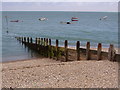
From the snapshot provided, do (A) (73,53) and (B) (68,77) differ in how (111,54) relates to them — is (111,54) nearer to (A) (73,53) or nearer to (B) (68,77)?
(A) (73,53)

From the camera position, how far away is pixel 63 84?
11781 mm

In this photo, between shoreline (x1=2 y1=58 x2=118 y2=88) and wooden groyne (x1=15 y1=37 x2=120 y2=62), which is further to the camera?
wooden groyne (x1=15 y1=37 x2=120 y2=62)

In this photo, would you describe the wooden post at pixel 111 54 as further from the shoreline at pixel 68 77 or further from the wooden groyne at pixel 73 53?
the shoreline at pixel 68 77

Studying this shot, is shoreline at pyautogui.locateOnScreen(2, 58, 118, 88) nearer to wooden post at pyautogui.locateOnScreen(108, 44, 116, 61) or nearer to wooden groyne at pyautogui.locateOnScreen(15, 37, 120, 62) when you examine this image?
wooden post at pyautogui.locateOnScreen(108, 44, 116, 61)

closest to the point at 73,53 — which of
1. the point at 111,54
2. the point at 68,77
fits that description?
the point at 111,54

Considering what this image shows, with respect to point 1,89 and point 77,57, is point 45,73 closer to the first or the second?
point 1,89

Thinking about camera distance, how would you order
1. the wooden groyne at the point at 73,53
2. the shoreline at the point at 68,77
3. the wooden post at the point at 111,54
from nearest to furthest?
the shoreline at the point at 68,77, the wooden post at the point at 111,54, the wooden groyne at the point at 73,53

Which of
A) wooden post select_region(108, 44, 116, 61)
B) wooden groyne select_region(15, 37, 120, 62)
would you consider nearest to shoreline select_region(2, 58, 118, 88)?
wooden post select_region(108, 44, 116, 61)

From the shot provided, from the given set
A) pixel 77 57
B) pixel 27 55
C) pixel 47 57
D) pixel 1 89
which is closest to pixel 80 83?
pixel 1 89

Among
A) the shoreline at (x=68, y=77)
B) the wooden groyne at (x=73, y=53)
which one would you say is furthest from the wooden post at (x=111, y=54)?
the shoreline at (x=68, y=77)

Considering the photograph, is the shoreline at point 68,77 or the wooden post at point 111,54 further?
the wooden post at point 111,54

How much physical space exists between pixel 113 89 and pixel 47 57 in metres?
15.8

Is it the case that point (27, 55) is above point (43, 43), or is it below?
below

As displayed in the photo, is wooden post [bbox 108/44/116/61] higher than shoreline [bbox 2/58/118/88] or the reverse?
higher
